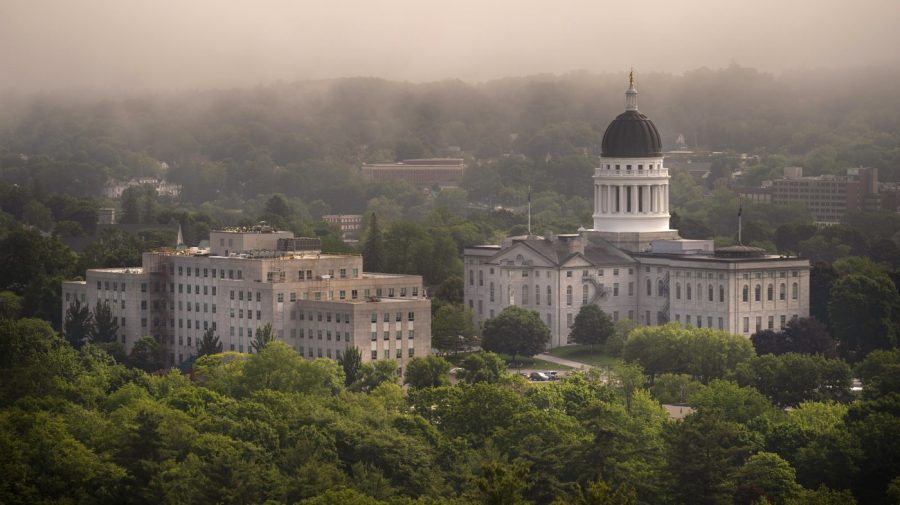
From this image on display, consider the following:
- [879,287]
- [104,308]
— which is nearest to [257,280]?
[104,308]

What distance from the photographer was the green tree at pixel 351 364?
129125 mm

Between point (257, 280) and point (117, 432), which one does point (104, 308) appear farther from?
point (117, 432)

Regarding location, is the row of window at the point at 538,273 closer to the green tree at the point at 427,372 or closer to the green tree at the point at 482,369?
the green tree at the point at 482,369

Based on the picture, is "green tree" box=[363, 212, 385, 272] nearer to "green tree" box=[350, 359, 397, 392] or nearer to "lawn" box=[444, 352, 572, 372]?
"lawn" box=[444, 352, 572, 372]

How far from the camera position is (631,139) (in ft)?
558

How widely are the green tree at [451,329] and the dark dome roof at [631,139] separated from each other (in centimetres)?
2218

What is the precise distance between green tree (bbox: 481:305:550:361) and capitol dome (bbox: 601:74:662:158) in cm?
2505

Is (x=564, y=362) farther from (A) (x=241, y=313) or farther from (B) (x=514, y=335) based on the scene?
(A) (x=241, y=313)

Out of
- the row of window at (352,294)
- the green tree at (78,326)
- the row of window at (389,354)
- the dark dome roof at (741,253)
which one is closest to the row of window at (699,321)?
the dark dome roof at (741,253)

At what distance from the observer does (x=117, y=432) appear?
102375 millimetres

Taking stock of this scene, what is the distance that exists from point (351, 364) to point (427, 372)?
4305mm

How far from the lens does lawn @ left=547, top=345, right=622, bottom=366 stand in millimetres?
146625

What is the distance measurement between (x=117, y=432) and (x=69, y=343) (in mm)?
39207

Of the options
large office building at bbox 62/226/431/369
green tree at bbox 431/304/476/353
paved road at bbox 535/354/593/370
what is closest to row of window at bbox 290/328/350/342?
large office building at bbox 62/226/431/369
